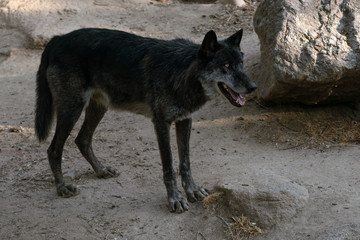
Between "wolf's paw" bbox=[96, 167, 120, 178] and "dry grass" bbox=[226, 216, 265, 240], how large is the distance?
184cm

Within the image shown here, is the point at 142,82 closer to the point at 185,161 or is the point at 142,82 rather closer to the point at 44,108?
the point at 185,161

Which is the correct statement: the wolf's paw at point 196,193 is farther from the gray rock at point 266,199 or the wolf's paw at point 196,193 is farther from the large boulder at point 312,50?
the large boulder at point 312,50

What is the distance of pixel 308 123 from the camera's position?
654 centimetres

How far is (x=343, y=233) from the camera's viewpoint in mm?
3896

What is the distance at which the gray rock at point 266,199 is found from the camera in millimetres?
4336

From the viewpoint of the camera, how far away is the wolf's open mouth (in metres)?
4.52

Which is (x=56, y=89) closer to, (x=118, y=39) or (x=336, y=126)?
(x=118, y=39)

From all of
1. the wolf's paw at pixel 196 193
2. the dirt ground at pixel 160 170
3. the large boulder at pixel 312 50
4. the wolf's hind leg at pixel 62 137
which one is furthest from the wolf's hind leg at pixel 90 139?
the large boulder at pixel 312 50

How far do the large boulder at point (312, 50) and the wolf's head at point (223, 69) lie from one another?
176 cm

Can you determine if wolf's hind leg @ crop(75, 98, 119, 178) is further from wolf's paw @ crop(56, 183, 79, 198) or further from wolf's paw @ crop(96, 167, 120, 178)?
wolf's paw @ crop(56, 183, 79, 198)

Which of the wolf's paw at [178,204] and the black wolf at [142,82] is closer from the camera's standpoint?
the black wolf at [142,82]

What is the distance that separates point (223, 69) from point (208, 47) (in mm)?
257

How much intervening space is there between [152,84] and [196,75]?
51 centimetres

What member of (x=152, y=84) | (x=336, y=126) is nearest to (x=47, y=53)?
(x=152, y=84)
